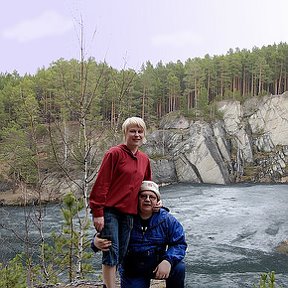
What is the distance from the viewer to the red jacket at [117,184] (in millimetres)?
3088

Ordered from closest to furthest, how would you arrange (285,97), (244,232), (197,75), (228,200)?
(244,232) < (228,200) < (285,97) < (197,75)

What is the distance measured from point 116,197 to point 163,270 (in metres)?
0.70

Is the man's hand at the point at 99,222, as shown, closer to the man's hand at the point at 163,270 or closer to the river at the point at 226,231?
the man's hand at the point at 163,270

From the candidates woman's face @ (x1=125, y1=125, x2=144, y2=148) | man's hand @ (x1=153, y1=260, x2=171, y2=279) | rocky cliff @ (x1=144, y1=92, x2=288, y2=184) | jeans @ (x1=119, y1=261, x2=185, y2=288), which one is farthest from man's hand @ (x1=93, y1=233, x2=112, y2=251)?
rocky cliff @ (x1=144, y1=92, x2=288, y2=184)

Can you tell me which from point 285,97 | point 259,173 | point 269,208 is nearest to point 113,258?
point 269,208

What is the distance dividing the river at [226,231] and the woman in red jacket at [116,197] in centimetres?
578

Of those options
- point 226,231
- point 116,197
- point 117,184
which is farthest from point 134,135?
point 226,231

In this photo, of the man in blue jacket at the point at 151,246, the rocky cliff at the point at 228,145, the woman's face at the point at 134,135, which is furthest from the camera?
the rocky cliff at the point at 228,145

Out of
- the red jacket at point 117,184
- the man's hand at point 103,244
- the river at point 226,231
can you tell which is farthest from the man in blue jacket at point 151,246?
the river at point 226,231

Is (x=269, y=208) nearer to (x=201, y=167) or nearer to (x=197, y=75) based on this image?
(x=201, y=167)

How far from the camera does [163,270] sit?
2809 mm

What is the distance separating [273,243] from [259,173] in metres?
22.2

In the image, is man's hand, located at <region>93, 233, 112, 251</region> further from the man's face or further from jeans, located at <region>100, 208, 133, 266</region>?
the man's face

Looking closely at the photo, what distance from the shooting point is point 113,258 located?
3072 millimetres
